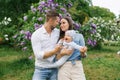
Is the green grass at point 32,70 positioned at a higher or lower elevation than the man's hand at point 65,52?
lower

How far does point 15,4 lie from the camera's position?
21094 mm

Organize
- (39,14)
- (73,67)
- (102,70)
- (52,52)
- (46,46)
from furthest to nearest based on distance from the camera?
(102,70)
(39,14)
(73,67)
(46,46)
(52,52)

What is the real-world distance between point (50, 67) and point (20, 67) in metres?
6.96

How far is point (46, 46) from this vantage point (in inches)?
199

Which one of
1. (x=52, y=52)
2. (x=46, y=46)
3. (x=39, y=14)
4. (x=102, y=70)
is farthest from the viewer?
(x=102, y=70)

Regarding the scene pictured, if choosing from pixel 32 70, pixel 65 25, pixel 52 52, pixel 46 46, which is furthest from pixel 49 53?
pixel 32 70

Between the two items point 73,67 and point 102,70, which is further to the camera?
point 102,70

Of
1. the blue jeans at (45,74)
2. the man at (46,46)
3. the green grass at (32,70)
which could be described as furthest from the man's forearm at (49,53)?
the green grass at (32,70)

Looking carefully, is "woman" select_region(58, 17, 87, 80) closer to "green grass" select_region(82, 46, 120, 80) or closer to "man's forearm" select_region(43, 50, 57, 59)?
"man's forearm" select_region(43, 50, 57, 59)

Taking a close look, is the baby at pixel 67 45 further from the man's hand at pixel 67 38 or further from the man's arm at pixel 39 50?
the man's arm at pixel 39 50

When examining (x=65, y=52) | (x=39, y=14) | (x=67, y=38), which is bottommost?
(x=65, y=52)

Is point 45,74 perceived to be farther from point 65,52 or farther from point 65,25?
point 65,25

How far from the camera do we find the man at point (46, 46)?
4.97 metres

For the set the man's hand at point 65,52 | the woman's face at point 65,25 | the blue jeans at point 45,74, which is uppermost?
the woman's face at point 65,25
